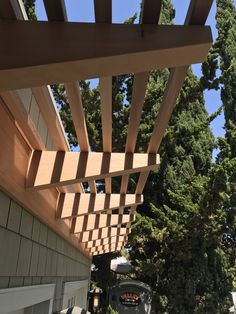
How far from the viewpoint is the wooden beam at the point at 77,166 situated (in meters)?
3.36

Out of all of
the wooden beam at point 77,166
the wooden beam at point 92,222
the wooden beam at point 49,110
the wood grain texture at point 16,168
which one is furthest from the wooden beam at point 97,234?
the wooden beam at point 49,110

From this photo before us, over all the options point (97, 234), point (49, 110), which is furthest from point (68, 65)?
point (97, 234)

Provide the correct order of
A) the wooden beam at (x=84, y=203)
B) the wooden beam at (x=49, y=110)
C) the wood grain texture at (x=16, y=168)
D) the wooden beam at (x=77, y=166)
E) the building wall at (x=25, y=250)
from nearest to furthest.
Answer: the wooden beam at (x=49, y=110) → the wood grain texture at (x=16, y=168) → the building wall at (x=25, y=250) → the wooden beam at (x=77, y=166) → the wooden beam at (x=84, y=203)

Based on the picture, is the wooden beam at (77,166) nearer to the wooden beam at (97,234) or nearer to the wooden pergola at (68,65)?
Result: the wooden pergola at (68,65)

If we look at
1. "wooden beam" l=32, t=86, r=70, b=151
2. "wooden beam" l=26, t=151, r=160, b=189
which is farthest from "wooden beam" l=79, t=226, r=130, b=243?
"wooden beam" l=32, t=86, r=70, b=151

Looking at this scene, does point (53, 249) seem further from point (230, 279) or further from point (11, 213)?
point (230, 279)

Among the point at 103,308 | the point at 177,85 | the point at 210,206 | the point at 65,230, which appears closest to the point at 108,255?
the point at 103,308

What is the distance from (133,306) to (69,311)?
655cm

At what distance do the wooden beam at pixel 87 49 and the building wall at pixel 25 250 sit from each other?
4.14 ft

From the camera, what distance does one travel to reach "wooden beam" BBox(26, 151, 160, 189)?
3361 millimetres

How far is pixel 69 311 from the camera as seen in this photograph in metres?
5.80

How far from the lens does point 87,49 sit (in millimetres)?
1640

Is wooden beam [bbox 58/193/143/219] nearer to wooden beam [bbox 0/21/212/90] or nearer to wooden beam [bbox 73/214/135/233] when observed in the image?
wooden beam [bbox 73/214/135/233]

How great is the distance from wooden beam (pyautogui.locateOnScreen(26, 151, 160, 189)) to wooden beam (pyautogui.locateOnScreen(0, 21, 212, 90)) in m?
1.73
